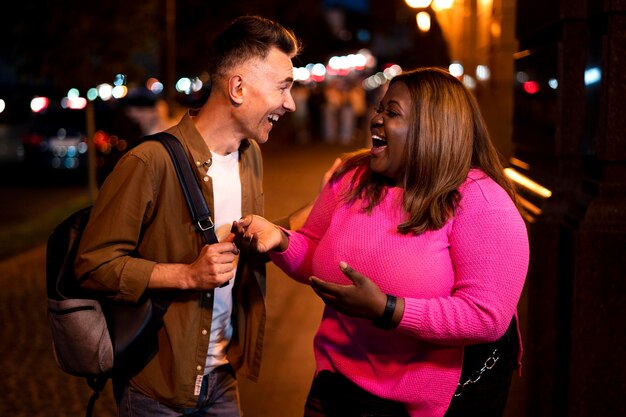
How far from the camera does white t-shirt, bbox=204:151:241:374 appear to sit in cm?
327

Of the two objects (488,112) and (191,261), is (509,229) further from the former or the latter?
(488,112)

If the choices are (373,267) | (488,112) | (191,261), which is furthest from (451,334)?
(488,112)

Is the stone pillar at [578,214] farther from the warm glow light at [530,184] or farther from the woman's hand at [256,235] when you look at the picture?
the woman's hand at [256,235]

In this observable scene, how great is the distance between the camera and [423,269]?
2711 millimetres

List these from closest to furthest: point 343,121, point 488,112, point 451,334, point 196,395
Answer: point 451,334
point 196,395
point 488,112
point 343,121

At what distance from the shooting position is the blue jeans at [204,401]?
3.16 metres

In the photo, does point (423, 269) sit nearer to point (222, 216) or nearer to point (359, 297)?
point (359, 297)

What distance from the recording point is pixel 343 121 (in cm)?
3206

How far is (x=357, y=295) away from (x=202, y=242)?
813 mm

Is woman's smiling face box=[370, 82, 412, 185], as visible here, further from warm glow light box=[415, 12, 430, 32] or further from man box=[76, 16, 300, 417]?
warm glow light box=[415, 12, 430, 32]

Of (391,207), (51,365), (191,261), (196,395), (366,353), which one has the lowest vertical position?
(51,365)

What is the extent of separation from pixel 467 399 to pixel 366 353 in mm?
361

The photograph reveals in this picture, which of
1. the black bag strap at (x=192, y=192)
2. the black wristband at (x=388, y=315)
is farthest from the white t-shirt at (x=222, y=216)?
the black wristband at (x=388, y=315)

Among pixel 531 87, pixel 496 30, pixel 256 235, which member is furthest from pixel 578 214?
pixel 496 30
